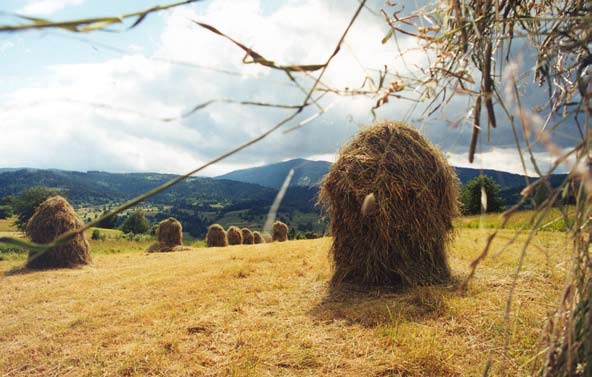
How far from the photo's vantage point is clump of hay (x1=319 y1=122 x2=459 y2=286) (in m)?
5.67

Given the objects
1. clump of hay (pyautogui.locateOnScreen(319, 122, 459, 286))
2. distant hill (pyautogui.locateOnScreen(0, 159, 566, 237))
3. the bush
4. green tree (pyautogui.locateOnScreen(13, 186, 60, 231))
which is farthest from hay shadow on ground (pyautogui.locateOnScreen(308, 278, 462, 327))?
distant hill (pyautogui.locateOnScreen(0, 159, 566, 237))

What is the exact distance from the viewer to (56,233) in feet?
39.9

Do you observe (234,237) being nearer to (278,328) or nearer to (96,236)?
(96,236)

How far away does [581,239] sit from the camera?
3.58ft

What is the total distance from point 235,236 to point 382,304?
2849 centimetres

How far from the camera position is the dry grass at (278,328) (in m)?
3.08

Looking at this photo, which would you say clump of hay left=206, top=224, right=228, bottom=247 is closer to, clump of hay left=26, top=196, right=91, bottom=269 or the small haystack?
the small haystack

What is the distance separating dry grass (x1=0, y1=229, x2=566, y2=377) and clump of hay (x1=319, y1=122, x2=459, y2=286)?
0.55 metres

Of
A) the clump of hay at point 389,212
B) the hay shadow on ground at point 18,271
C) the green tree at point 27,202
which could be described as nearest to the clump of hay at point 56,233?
the hay shadow on ground at point 18,271

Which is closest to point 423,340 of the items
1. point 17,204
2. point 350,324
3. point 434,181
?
point 350,324

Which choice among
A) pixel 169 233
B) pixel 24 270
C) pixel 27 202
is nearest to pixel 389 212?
pixel 24 270

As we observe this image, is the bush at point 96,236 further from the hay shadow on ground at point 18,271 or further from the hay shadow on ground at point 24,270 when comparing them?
the hay shadow on ground at point 18,271

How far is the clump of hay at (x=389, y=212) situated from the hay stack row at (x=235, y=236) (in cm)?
1655

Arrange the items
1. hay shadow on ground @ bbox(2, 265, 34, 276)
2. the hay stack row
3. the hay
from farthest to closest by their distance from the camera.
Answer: the hay stack row
the hay
hay shadow on ground @ bbox(2, 265, 34, 276)
